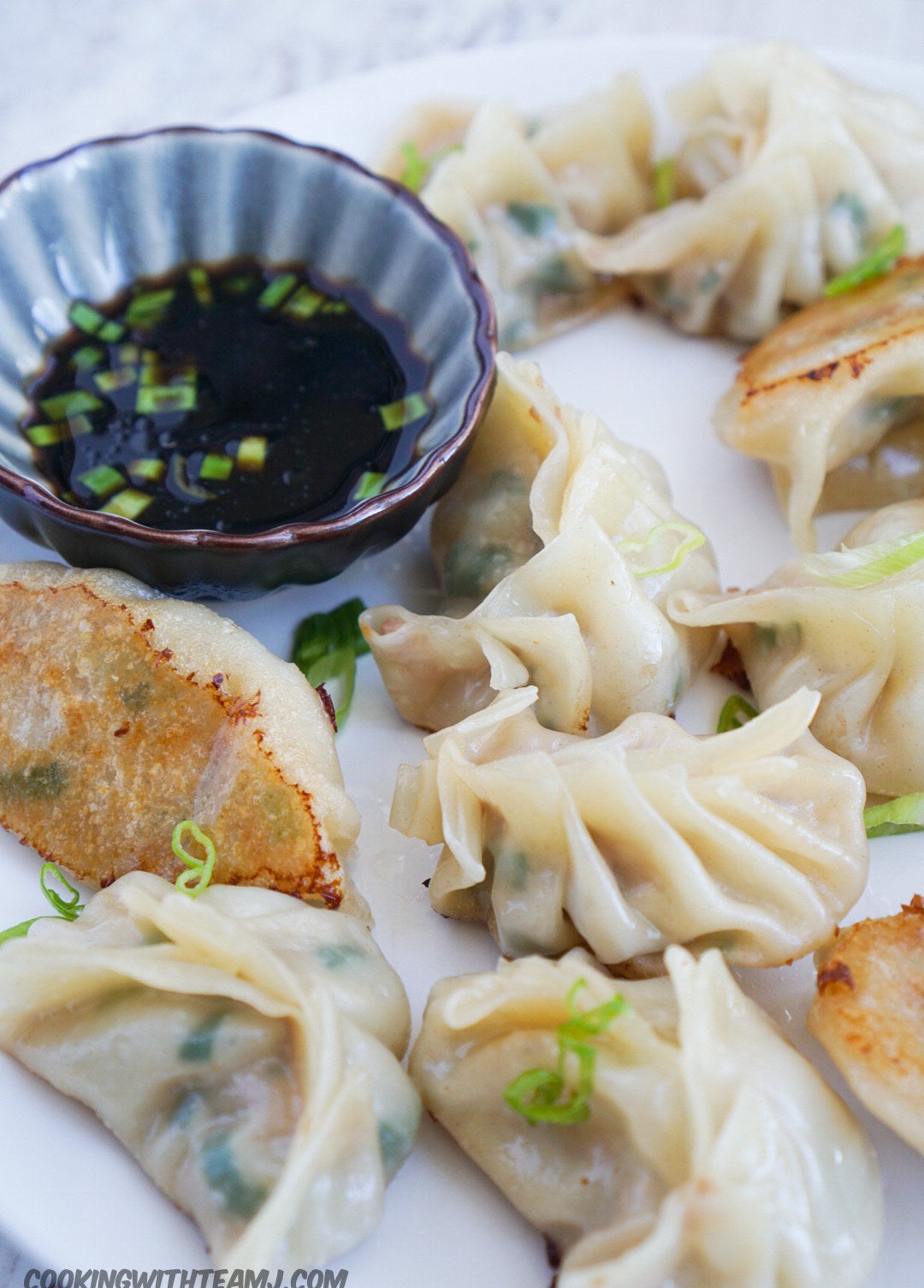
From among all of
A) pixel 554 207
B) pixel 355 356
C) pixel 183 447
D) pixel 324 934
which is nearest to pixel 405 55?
pixel 554 207

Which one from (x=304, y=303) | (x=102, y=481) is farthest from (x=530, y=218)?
(x=102, y=481)

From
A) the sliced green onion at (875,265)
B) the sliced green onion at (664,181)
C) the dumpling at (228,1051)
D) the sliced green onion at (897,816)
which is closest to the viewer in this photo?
the dumpling at (228,1051)

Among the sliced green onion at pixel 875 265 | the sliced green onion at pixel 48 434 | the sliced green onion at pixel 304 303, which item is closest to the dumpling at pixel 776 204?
the sliced green onion at pixel 875 265

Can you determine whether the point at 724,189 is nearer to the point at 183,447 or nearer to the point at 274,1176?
the point at 183,447

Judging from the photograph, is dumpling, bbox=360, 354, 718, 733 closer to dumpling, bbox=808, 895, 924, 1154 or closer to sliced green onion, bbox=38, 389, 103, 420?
dumpling, bbox=808, 895, 924, 1154

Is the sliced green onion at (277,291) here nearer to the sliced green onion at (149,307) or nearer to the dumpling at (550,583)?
the sliced green onion at (149,307)

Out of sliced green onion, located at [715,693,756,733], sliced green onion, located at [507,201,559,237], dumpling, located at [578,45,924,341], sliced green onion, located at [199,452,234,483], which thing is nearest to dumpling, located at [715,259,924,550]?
dumpling, located at [578,45,924,341]

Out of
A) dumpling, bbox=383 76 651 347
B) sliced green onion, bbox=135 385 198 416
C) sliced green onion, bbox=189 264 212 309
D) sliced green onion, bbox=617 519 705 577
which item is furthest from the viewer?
dumpling, bbox=383 76 651 347
